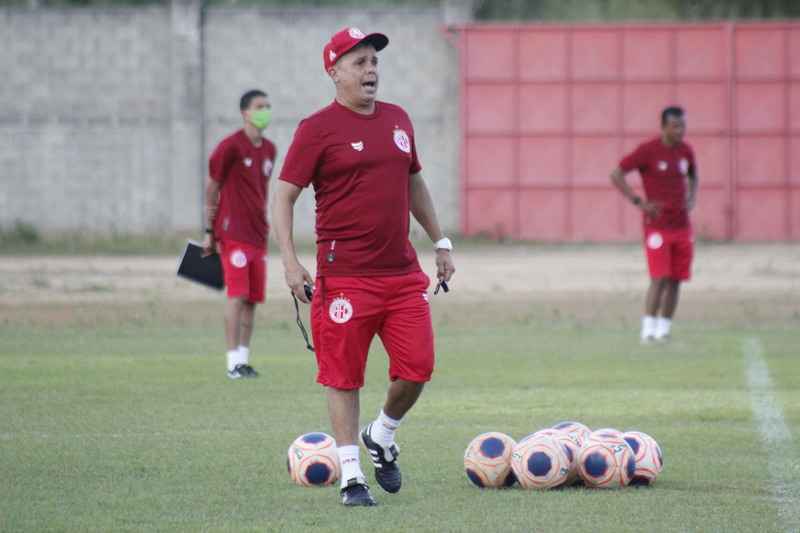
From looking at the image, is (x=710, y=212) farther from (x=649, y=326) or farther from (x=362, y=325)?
(x=362, y=325)

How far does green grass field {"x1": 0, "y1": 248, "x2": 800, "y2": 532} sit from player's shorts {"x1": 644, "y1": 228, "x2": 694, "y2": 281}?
2.70ft

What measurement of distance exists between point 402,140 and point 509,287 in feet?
47.2

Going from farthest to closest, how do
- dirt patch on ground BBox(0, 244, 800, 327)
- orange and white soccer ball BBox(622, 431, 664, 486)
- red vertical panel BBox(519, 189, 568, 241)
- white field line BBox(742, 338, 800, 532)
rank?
red vertical panel BBox(519, 189, 568, 241) → dirt patch on ground BBox(0, 244, 800, 327) → orange and white soccer ball BBox(622, 431, 664, 486) → white field line BBox(742, 338, 800, 532)

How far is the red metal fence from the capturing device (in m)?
30.2

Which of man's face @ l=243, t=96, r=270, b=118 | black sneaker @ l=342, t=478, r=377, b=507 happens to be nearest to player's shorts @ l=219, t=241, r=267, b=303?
man's face @ l=243, t=96, r=270, b=118

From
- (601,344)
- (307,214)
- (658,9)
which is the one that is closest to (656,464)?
(601,344)

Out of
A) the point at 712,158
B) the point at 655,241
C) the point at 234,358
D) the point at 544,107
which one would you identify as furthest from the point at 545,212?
the point at 234,358

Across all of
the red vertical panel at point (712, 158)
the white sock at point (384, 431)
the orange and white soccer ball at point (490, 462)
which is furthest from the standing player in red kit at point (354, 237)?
the red vertical panel at point (712, 158)

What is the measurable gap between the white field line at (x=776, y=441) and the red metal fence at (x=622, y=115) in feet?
60.8

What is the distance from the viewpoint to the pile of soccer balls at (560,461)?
6281 millimetres

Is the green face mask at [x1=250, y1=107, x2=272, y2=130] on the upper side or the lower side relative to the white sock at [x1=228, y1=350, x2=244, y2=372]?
upper

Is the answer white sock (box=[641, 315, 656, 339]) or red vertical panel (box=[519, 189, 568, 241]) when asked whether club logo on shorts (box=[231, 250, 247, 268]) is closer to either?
white sock (box=[641, 315, 656, 339])

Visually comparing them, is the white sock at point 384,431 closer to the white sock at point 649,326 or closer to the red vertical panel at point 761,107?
the white sock at point 649,326

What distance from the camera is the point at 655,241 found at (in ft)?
42.4
